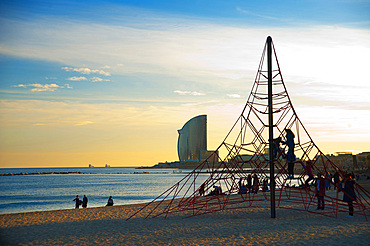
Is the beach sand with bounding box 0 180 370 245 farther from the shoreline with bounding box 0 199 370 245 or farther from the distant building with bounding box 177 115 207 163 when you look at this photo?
the distant building with bounding box 177 115 207 163

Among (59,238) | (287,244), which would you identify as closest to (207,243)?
(287,244)

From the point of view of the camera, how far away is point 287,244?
30.7 ft

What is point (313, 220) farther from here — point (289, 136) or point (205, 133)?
point (205, 133)

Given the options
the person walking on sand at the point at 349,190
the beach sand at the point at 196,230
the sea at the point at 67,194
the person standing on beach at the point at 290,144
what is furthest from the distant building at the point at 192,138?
the person walking on sand at the point at 349,190

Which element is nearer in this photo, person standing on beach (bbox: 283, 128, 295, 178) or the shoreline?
the shoreline

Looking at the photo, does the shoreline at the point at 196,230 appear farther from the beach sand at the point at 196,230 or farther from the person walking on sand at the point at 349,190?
the person walking on sand at the point at 349,190

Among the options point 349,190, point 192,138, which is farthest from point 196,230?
point 192,138

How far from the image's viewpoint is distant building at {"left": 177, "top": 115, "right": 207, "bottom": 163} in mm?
179375

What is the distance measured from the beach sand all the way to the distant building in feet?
536

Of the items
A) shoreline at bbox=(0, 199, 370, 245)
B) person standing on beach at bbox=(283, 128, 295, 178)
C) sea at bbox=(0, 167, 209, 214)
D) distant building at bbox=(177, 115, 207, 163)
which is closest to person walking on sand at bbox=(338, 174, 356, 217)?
shoreline at bbox=(0, 199, 370, 245)

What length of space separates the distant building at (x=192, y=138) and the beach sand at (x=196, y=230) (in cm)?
16331

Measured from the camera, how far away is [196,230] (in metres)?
11.8

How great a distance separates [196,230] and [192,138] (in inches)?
6655

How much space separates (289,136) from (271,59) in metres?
3.18
